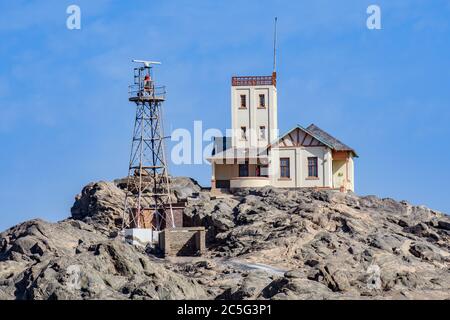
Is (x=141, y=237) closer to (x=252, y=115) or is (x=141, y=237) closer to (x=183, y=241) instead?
(x=183, y=241)

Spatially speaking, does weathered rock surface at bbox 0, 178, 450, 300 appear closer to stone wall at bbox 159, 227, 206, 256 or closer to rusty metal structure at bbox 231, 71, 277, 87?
stone wall at bbox 159, 227, 206, 256

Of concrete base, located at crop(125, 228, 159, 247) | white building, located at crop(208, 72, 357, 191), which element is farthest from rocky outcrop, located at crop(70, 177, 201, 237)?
white building, located at crop(208, 72, 357, 191)

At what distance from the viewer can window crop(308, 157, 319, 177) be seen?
3297 inches

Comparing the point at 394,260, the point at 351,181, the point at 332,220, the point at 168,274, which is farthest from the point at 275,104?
the point at 168,274

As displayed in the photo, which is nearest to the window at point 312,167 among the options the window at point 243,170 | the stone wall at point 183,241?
the window at point 243,170

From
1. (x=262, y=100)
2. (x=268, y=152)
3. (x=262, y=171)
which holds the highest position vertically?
(x=262, y=100)

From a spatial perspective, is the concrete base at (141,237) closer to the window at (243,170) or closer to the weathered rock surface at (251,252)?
the weathered rock surface at (251,252)

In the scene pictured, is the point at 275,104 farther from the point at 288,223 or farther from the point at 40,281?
the point at 40,281

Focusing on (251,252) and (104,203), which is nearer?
(251,252)

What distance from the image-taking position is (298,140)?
84125mm

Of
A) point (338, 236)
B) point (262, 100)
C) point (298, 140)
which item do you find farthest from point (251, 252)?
point (262, 100)

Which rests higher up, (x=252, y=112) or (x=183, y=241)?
(x=252, y=112)

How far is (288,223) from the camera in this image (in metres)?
75.8

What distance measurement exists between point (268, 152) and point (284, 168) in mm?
1656
